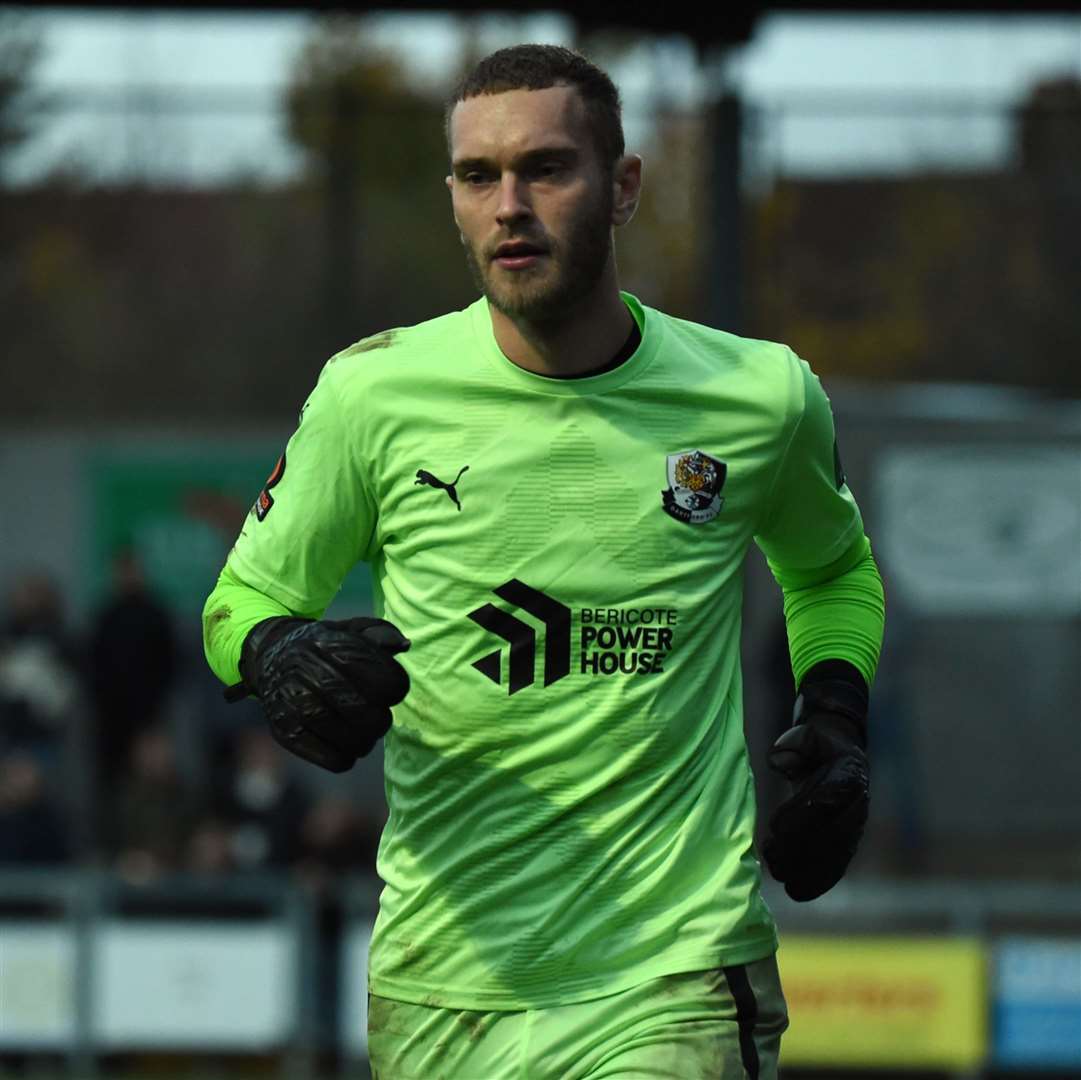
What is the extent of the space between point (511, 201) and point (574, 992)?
117cm

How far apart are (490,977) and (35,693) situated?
8.54m

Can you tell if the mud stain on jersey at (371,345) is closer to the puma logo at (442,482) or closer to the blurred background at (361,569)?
the puma logo at (442,482)

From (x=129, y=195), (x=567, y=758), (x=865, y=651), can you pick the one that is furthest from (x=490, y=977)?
(x=129, y=195)

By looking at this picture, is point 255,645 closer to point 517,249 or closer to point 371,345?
point 371,345

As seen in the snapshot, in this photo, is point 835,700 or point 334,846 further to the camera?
point 334,846

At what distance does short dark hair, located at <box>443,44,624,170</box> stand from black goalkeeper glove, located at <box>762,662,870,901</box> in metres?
0.94

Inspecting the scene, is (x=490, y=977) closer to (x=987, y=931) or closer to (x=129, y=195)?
(x=987, y=931)

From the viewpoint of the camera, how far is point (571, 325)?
134 inches

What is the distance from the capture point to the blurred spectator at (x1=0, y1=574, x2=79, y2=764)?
11.5 m

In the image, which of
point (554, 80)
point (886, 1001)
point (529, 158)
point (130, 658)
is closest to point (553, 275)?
point (529, 158)

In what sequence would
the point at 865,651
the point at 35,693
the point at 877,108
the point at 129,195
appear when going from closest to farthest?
the point at 865,651, the point at 35,693, the point at 877,108, the point at 129,195

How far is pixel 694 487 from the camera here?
342cm

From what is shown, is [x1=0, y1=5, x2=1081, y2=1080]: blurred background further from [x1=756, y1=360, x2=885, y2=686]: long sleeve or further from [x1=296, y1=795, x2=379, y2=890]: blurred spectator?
[x1=756, y1=360, x2=885, y2=686]: long sleeve

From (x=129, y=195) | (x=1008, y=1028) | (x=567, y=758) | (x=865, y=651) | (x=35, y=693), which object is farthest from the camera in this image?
(x=129, y=195)
